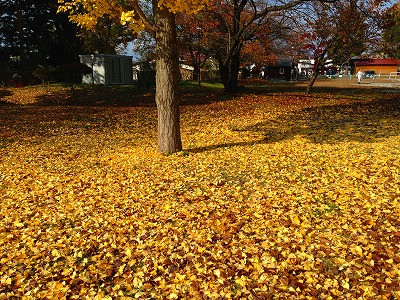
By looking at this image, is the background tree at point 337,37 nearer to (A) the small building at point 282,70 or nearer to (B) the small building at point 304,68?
(A) the small building at point 282,70

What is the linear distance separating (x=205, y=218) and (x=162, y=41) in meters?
5.11

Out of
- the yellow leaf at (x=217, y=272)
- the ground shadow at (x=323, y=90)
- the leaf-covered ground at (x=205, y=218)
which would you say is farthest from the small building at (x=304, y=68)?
the yellow leaf at (x=217, y=272)

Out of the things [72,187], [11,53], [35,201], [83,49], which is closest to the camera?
[35,201]

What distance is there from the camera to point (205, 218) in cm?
564

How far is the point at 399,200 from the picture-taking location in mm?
5824

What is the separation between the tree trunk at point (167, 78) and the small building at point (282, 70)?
59.4 metres

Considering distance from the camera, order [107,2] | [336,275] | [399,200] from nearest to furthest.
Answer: [336,275] → [399,200] → [107,2]

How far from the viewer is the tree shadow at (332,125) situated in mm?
11055

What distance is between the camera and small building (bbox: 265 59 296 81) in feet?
220

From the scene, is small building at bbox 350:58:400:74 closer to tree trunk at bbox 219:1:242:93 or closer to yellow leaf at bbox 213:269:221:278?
tree trunk at bbox 219:1:242:93

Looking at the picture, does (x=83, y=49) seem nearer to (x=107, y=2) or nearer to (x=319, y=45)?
(x=319, y=45)

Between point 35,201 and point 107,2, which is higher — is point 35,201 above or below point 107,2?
below

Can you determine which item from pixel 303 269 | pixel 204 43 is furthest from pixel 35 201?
pixel 204 43

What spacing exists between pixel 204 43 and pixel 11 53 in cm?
2813
